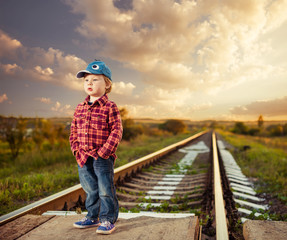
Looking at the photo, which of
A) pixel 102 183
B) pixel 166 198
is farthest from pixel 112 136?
pixel 166 198

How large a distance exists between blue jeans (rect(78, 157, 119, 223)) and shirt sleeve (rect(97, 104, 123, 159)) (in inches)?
4.1

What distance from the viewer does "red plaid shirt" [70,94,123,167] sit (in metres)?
2.21

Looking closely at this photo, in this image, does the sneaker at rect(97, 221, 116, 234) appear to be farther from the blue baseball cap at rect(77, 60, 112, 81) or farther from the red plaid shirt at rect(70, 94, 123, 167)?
the blue baseball cap at rect(77, 60, 112, 81)

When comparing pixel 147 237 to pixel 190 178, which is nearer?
pixel 147 237

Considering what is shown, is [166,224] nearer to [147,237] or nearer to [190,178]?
[147,237]

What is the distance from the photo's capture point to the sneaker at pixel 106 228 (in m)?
2.23

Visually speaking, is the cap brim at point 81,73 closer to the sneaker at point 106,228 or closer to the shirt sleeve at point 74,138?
the shirt sleeve at point 74,138

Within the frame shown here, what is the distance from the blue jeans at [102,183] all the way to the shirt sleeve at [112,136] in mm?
105

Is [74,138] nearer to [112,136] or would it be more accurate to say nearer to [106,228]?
[112,136]

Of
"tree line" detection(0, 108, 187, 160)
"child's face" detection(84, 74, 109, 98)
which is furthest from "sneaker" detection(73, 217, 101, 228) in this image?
"tree line" detection(0, 108, 187, 160)

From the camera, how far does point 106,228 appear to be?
7.39 feet

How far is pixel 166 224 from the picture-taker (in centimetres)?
241

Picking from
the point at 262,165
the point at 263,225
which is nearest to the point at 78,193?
the point at 263,225

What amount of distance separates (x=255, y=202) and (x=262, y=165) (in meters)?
4.00
